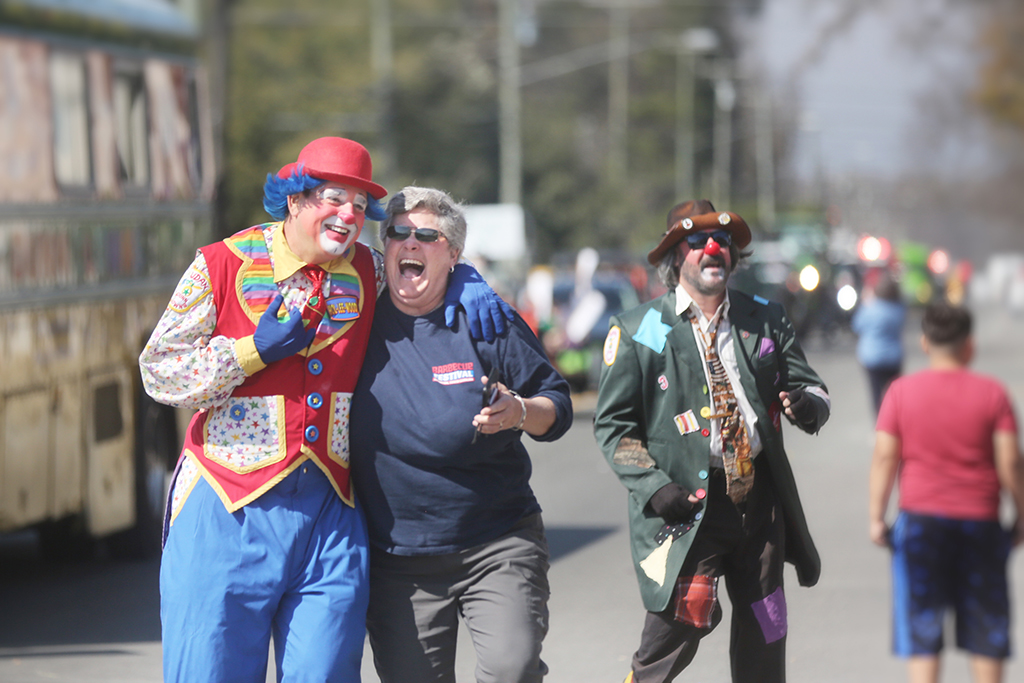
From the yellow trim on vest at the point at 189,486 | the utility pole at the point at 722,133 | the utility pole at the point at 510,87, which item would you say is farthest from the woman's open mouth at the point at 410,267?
the utility pole at the point at 722,133

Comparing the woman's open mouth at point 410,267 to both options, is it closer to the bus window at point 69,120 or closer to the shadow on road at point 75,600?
the shadow on road at point 75,600

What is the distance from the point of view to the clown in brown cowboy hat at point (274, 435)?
13.1 ft

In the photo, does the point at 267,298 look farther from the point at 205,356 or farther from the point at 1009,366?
the point at 1009,366

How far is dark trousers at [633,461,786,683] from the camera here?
15.6 feet

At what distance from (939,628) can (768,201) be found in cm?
7670

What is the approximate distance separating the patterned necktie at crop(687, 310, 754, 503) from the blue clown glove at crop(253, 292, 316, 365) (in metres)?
1.41

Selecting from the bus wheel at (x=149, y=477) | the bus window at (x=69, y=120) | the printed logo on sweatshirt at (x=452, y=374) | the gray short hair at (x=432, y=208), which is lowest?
the bus wheel at (x=149, y=477)

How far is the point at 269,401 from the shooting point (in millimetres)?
4102

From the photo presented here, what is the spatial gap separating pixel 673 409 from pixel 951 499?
0.89 meters

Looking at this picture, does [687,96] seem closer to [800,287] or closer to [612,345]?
[800,287]

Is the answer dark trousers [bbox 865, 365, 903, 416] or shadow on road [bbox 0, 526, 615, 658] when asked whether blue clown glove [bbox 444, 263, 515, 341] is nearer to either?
shadow on road [bbox 0, 526, 615, 658]

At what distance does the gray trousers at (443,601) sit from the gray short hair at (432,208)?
85 centimetres

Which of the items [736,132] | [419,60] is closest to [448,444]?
[419,60]

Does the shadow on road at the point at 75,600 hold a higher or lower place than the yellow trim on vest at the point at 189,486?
lower
